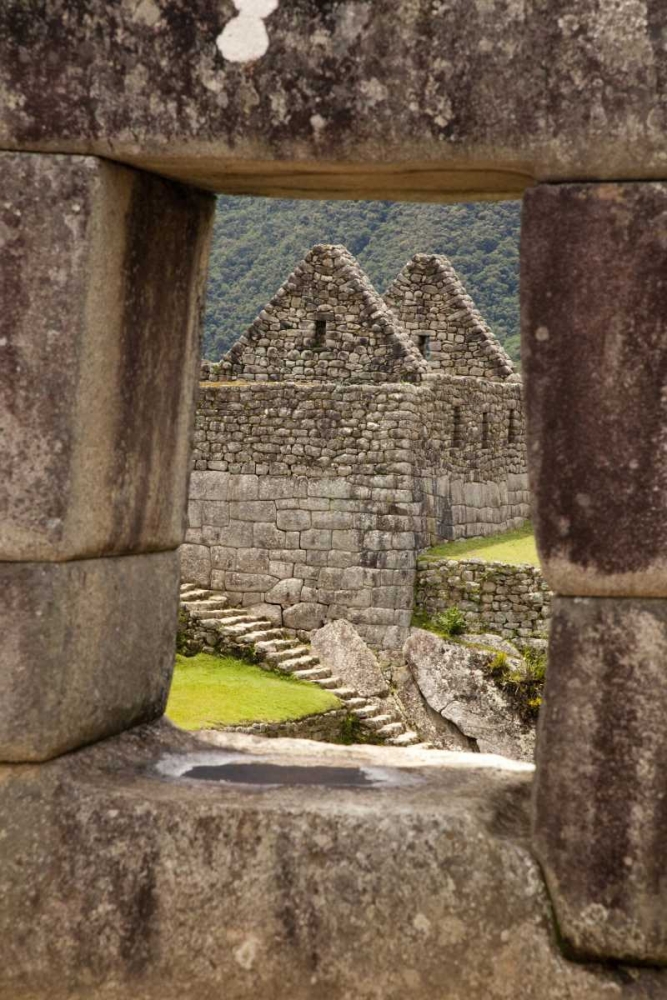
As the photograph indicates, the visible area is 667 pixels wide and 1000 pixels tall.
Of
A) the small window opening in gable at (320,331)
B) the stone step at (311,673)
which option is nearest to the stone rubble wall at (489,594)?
the stone step at (311,673)

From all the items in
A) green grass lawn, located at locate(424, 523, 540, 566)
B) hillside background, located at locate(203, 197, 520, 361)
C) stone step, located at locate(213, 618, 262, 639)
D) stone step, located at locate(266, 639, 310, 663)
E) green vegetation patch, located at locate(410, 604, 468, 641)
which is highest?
hillside background, located at locate(203, 197, 520, 361)

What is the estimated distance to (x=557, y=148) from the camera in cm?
301

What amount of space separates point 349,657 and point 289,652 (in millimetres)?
760

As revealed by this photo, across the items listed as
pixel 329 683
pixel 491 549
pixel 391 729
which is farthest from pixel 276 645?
pixel 491 549

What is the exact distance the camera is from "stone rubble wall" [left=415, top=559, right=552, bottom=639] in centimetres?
1736

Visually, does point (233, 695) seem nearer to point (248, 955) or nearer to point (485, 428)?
point (485, 428)

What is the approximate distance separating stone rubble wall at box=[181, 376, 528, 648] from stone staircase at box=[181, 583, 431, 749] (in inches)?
12.7

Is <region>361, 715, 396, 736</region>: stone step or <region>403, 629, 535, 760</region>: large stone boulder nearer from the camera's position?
<region>403, 629, 535, 760</region>: large stone boulder

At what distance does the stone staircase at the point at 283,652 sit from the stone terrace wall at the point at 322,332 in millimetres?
3605

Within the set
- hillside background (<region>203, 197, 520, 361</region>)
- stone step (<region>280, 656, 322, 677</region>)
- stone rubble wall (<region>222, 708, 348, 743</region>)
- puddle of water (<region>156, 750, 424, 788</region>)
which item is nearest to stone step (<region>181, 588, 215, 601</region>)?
stone step (<region>280, 656, 322, 677</region>)

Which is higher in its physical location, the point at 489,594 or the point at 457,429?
the point at 457,429

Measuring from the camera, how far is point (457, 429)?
19.8m

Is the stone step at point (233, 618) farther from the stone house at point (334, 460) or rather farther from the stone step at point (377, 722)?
the stone step at point (377, 722)

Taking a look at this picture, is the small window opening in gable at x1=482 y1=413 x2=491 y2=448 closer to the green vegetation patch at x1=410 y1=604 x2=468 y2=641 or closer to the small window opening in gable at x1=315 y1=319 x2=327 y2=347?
the small window opening in gable at x1=315 y1=319 x2=327 y2=347
